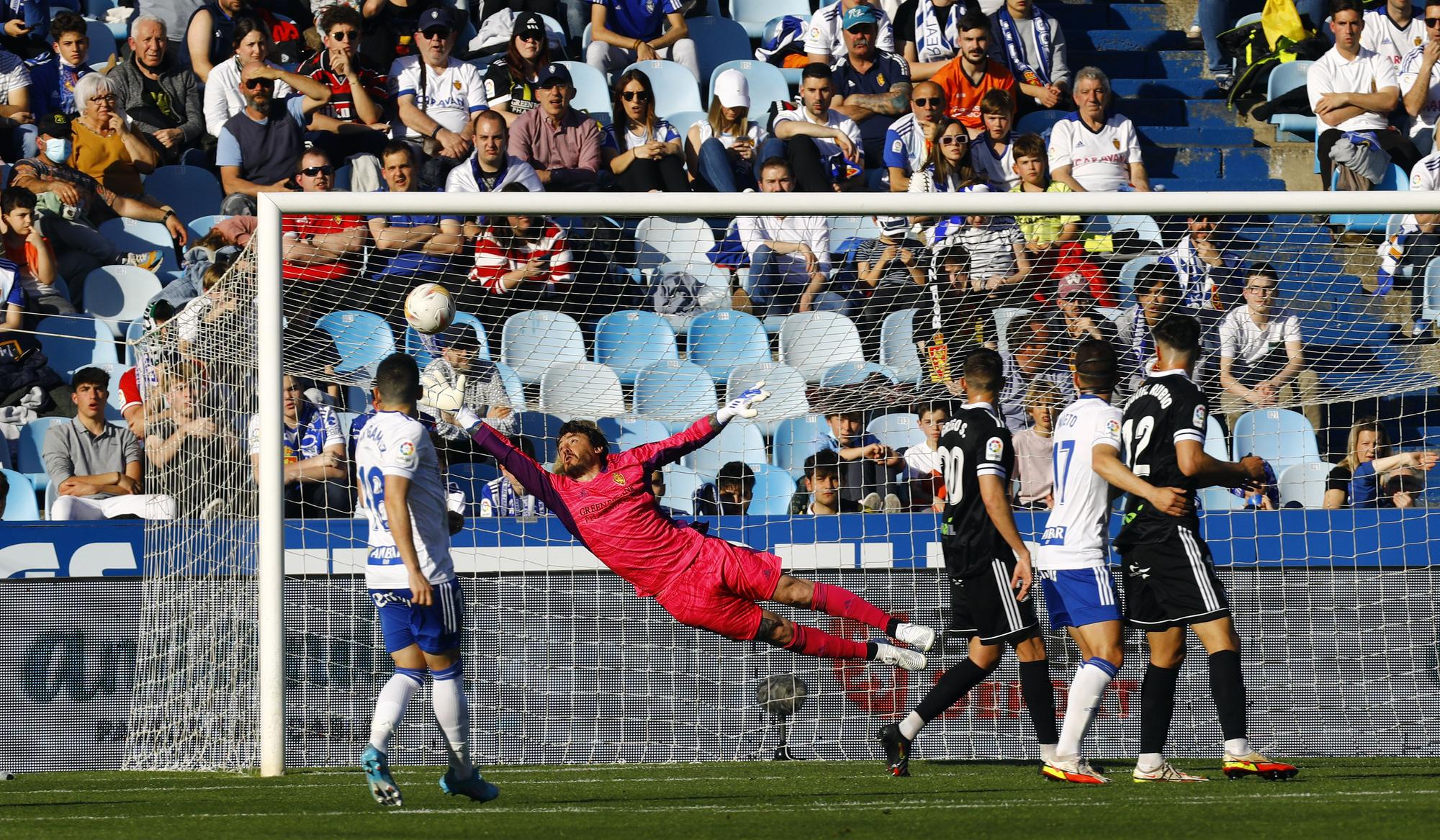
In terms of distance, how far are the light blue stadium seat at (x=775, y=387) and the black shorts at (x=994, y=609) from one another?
2206mm

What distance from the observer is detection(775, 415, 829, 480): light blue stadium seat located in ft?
33.0

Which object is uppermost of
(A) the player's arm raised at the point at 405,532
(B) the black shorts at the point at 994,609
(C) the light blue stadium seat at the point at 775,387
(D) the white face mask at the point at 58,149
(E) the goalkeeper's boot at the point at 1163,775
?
(D) the white face mask at the point at 58,149

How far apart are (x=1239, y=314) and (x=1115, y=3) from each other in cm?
636

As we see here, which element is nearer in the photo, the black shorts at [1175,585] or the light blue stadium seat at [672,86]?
the black shorts at [1175,585]

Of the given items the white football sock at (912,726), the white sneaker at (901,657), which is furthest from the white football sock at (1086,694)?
the white football sock at (912,726)

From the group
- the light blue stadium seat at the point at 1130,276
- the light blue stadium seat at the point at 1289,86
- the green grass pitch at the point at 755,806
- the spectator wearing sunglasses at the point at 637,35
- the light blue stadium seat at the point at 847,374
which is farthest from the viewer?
the light blue stadium seat at the point at 1289,86

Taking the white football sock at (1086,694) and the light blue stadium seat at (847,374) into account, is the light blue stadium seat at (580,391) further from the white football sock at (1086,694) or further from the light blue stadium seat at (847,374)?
the white football sock at (1086,694)

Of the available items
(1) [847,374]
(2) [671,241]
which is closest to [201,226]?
(2) [671,241]

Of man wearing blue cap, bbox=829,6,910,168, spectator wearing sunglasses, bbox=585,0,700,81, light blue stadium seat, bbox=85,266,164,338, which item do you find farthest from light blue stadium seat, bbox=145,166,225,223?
man wearing blue cap, bbox=829,6,910,168

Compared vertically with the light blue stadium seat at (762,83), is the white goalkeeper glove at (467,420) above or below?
below

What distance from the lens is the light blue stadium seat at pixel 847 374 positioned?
9.77 meters

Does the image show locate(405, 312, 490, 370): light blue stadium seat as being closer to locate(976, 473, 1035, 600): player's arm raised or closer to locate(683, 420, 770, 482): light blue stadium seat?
locate(683, 420, 770, 482): light blue stadium seat

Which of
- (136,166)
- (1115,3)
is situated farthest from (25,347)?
(1115,3)

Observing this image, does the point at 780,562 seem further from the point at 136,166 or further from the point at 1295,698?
the point at 136,166
